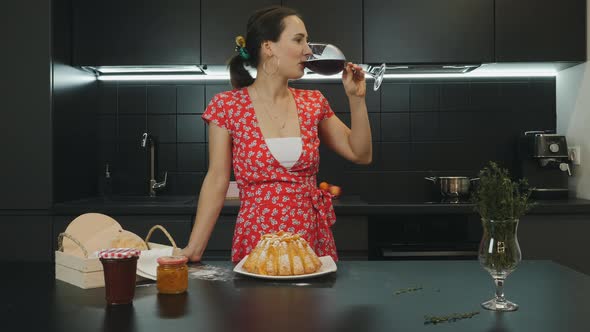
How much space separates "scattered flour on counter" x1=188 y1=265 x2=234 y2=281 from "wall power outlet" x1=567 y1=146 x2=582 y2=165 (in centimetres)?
235

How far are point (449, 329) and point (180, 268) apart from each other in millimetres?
574

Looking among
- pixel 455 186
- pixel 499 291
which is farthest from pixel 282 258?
pixel 455 186

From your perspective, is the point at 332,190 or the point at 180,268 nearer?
the point at 180,268

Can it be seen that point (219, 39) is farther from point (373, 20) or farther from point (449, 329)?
point (449, 329)

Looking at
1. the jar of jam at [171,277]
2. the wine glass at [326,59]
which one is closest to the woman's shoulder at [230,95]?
the wine glass at [326,59]

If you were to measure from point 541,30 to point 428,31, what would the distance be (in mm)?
569

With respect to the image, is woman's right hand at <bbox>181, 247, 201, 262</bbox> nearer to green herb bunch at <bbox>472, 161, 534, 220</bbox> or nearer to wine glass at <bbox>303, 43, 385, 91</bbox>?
wine glass at <bbox>303, 43, 385, 91</bbox>

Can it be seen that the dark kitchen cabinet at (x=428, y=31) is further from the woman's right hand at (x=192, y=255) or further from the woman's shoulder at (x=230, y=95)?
the woman's right hand at (x=192, y=255)

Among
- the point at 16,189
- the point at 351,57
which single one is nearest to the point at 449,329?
Result: the point at 351,57

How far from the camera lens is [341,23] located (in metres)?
3.25

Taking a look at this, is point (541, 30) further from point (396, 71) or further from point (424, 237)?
point (424, 237)

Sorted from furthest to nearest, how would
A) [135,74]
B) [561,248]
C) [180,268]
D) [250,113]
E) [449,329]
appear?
[135,74] < [561,248] < [250,113] < [180,268] < [449,329]

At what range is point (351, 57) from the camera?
3.25 metres

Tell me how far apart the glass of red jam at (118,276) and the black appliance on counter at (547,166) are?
2.42 m
